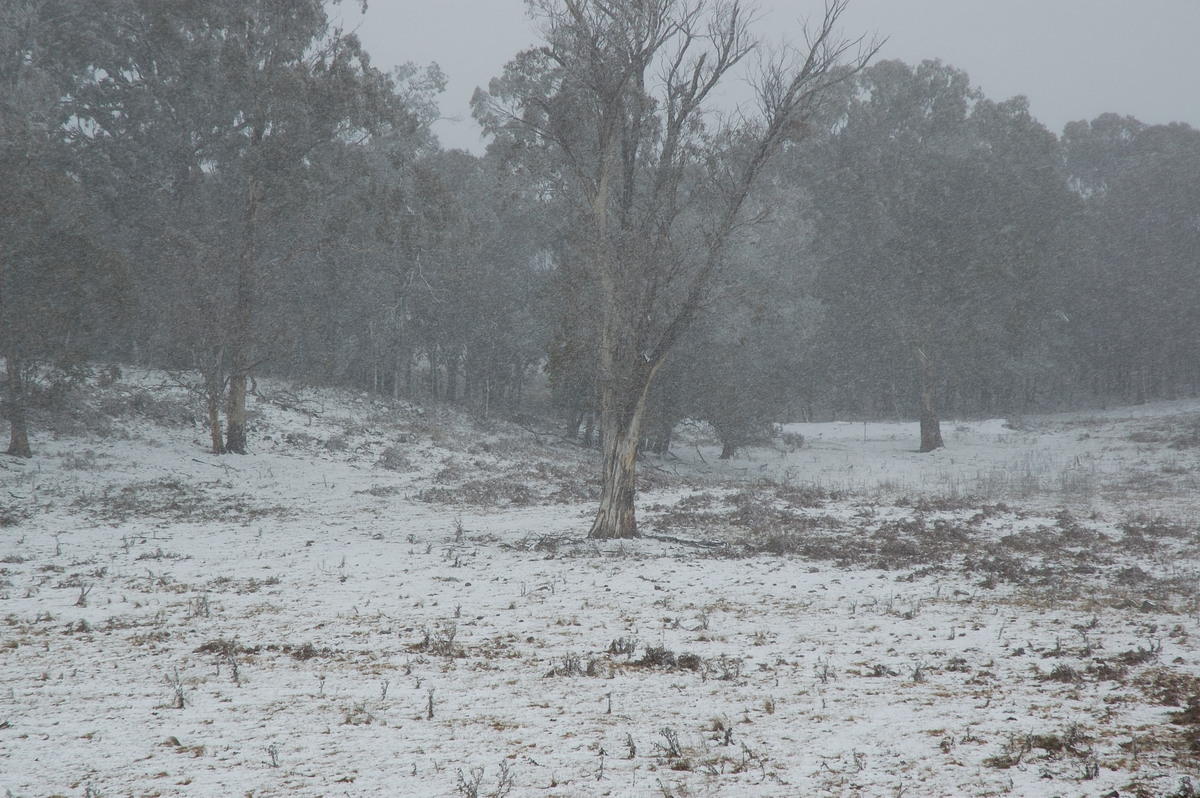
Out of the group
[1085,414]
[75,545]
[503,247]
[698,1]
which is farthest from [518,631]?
[1085,414]

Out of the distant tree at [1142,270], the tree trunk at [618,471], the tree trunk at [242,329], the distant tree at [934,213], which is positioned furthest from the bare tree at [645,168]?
the distant tree at [1142,270]

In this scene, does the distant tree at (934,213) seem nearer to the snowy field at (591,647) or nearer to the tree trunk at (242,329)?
the snowy field at (591,647)

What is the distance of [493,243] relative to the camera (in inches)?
1570

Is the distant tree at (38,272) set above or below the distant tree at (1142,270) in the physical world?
below

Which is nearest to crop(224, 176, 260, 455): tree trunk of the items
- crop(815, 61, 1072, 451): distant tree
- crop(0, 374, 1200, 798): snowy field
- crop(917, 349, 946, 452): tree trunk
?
crop(0, 374, 1200, 798): snowy field

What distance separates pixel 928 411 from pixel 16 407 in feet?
95.2

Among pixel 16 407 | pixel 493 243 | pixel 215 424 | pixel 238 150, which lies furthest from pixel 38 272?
pixel 493 243

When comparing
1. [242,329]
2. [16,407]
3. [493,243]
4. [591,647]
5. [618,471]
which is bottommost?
[591,647]

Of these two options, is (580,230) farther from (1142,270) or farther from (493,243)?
(1142,270)

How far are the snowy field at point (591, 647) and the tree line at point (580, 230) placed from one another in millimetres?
3517

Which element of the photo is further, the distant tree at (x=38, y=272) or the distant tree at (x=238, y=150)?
the distant tree at (x=238, y=150)

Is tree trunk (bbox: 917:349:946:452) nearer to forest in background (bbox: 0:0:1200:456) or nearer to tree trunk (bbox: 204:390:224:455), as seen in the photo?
forest in background (bbox: 0:0:1200:456)

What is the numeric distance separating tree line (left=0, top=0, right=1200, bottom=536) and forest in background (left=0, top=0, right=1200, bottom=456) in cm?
11

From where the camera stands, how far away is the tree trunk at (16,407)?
1520cm
